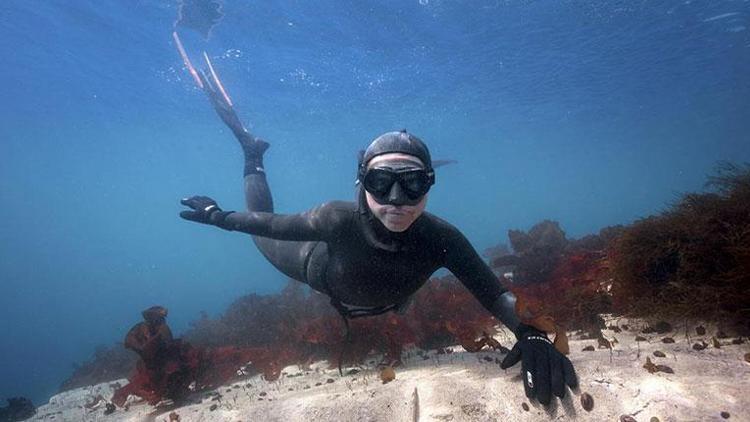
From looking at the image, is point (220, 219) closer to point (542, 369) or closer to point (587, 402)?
point (542, 369)

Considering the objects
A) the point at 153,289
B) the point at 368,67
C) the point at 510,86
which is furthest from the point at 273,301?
the point at 153,289

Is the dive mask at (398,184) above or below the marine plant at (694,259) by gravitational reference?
above

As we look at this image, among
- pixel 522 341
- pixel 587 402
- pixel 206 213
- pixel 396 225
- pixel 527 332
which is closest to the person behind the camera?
pixel 587 402

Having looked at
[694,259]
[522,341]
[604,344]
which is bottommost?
[604,344]

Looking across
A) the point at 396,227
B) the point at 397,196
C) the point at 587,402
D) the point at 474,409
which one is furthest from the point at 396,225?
the point at 587,402

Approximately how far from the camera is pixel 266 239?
7.07 meters

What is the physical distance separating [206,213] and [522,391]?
14.5 ft

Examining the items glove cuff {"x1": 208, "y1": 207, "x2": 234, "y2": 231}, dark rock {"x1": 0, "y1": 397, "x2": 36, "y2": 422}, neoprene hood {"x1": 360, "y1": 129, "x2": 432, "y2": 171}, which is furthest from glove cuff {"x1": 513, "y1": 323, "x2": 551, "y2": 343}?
dark rock {"x1": 0, "y1": 397, "x2": 36, "y2": 422}

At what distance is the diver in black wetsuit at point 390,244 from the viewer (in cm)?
362

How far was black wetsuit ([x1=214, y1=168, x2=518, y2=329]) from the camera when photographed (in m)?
4.11

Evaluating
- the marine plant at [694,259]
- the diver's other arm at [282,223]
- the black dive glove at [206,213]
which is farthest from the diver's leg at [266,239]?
the marine plant at [694,259]

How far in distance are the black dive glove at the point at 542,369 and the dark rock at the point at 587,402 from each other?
0.13 m

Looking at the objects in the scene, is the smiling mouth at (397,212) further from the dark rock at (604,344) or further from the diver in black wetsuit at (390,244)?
the dark rock at (604,344)

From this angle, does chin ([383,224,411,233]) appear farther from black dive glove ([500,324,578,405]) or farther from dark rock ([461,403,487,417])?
dark rock ([461,403,487,417])
